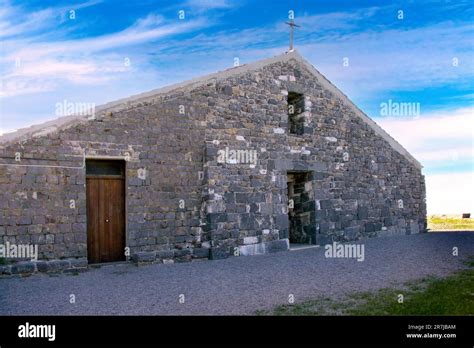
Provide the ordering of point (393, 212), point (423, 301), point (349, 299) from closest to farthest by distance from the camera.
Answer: point (423, 301) → point (349, 299) → point (393, 212)

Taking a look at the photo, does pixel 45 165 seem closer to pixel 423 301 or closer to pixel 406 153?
pixel 423 301

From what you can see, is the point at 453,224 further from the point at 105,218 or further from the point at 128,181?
the point at 105,218

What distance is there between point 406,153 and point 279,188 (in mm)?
7357

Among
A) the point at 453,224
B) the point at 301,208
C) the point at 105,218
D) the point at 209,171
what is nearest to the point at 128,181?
the point at 105,218

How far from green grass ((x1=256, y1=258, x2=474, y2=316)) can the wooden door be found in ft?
17.8

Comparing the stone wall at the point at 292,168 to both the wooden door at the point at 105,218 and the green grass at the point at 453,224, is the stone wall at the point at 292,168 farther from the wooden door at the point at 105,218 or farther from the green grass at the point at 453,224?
the green grass at the point at 453,224

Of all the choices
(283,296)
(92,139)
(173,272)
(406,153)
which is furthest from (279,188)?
(406,153)

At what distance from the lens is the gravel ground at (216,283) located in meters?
5.55

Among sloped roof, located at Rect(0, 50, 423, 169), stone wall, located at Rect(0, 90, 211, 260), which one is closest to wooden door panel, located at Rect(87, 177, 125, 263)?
stone wall, located at Rect(0, 90, 211, 260)

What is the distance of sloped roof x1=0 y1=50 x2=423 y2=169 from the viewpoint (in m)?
8.57

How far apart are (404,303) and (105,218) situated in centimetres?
670

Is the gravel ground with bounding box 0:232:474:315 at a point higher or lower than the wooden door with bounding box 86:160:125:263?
lower

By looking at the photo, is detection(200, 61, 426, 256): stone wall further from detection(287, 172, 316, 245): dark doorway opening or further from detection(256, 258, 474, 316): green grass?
detection(256, 258, 474, 316): green grass

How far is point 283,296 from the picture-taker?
5926 mm
